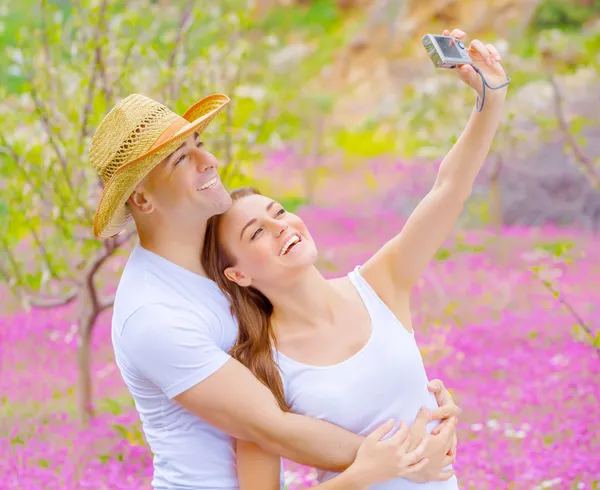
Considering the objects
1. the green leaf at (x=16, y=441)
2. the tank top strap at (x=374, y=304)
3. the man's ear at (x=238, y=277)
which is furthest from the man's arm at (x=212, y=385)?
the green leaf at (x=16, y=441)

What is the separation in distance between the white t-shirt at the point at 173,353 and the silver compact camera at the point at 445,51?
1.05 meters

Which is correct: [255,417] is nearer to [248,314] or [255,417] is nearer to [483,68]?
[248,314]

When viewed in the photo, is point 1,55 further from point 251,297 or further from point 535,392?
point 251,297

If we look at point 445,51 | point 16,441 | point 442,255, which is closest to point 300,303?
point 445,51

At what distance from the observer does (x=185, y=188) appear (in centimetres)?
289

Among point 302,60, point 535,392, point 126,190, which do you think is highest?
point 126,190

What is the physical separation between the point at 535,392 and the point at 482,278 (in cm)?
411

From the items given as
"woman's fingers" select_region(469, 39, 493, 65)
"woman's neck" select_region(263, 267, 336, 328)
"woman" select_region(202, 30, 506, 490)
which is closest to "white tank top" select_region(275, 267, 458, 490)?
"woman" select_region(202, 30, 506, 490)

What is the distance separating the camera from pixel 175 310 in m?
2.74

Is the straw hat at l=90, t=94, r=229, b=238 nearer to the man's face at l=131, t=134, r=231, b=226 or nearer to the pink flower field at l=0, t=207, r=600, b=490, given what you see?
the man's face at l=131, t=134, r=231, b=226

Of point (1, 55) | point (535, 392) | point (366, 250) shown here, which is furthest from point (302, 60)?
point (535, 392)

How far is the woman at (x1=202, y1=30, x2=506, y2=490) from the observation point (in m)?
2.84

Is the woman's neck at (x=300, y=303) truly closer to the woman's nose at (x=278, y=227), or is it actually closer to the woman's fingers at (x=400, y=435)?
the woman's nose at (x=278, y=227)

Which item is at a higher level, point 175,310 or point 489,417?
point 175,310
